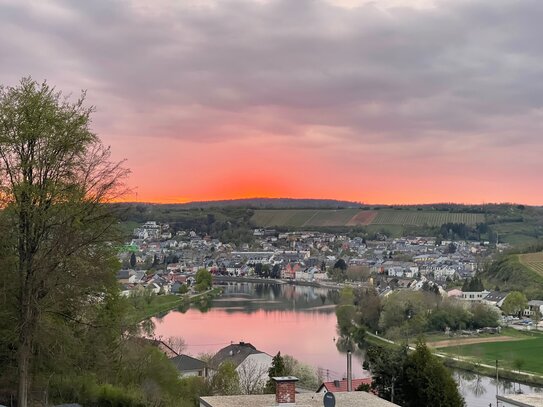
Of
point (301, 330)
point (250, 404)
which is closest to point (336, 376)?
point (301, 330)

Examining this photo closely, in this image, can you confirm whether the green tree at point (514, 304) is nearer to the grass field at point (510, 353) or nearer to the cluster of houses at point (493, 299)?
the cluster of houses at point (493, 299)

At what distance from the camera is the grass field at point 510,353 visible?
29.5m

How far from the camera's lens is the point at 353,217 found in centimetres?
16138

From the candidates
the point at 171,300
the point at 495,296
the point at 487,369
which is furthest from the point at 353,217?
the point at 487,369

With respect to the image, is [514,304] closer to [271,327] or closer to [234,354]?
[271,327]

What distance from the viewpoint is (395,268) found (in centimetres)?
9344

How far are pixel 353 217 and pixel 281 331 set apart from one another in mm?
125619

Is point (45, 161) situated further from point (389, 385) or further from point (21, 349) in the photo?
point (389, 385)

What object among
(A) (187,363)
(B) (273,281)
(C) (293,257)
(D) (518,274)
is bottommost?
(B) (273,281)

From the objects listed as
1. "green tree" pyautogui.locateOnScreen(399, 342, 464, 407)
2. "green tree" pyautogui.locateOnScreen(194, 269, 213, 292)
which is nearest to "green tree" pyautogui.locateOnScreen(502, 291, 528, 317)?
"green tree" pyautogui.locateOnScreen(194, 269, 213, 292)

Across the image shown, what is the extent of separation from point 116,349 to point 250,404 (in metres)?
3.92

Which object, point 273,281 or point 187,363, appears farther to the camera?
point 273,281

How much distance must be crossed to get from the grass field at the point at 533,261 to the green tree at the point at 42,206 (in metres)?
56.2

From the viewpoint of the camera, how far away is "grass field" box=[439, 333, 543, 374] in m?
29.5
